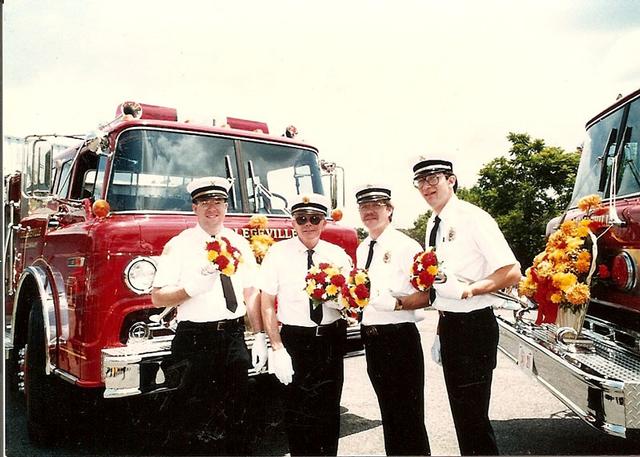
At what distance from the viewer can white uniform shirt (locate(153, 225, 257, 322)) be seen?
9.41 ft

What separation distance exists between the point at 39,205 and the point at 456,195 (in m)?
2.80

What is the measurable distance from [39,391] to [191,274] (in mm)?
1625

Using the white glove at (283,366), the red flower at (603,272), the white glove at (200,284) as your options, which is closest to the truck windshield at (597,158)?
the red flower at (603,272)

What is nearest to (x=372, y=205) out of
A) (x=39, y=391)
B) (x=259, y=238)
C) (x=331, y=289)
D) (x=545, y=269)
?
(x=331, y=289)

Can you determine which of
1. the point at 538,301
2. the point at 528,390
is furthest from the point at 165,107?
the point at 528,390

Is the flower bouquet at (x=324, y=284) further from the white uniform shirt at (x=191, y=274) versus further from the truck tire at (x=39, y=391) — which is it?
the truck tire at (x=39, y=391)

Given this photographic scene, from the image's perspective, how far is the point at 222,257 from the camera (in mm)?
2725

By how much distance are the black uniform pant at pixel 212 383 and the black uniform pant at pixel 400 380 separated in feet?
2.24

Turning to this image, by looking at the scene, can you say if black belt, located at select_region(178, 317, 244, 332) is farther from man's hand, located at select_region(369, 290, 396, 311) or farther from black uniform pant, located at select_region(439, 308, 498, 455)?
black uniform pant, located at select_region(439, 308, 498, 455)

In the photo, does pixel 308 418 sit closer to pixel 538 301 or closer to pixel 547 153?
pixel 538 301

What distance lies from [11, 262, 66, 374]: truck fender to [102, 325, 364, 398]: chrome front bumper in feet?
2.00

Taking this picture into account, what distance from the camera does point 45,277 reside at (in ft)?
11.8

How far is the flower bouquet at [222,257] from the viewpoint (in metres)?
2.72

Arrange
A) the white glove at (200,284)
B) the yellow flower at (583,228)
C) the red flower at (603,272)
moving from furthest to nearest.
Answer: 1. the yellow flower at (583,228)
2. the red flower at (603,272)
3. the white glove at (200,284)
